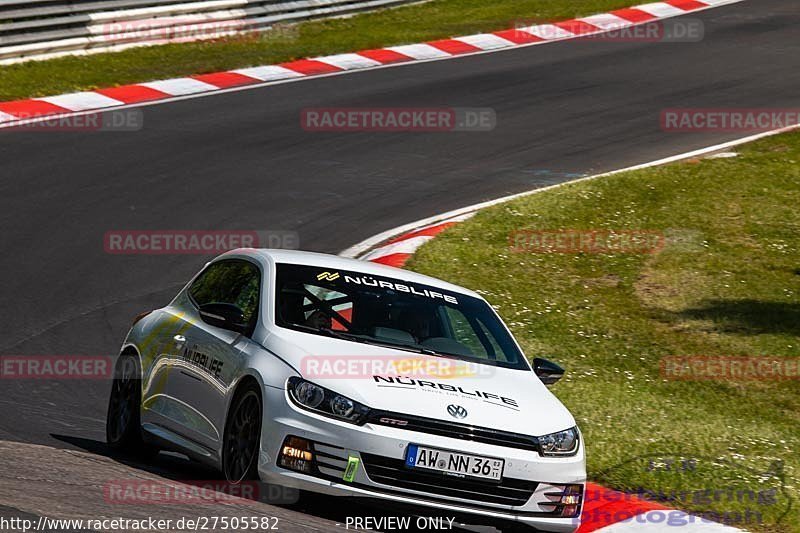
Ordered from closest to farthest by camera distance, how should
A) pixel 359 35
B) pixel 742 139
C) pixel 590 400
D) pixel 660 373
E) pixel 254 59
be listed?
pixel 590 400 → pixel 660 373 → pixel 742 139 → pixel 254 59 → pixel 359 35

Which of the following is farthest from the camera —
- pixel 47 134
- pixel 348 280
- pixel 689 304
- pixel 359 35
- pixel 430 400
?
pixel 359 35

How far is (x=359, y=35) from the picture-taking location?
24.2 metres

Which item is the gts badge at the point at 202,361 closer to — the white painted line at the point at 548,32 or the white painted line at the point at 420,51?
the white painted line at the point at 420,51

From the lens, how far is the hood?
7316mm

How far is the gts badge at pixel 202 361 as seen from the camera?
8086 millimetres

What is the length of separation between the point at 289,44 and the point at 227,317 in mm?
15769

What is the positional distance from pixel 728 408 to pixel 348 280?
3441mm

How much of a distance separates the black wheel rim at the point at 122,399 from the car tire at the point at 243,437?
140 cm

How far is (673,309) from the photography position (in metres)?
12.6

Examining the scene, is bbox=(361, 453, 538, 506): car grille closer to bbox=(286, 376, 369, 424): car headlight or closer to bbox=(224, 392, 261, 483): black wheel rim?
bbox=(286, 376, 369, 424): car headlight

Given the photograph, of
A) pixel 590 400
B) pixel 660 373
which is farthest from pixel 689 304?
pixel 590 400

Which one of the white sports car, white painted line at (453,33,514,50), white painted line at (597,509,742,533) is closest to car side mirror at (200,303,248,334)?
the white sports car

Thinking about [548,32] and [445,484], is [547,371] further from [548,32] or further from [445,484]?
[548,32]

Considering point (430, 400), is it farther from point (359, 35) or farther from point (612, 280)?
point (359, 35)
